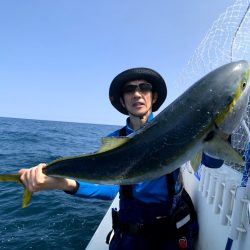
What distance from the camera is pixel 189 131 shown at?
91.5 inches

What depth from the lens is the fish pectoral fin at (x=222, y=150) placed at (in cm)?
227

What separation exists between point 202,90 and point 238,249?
6.25ft

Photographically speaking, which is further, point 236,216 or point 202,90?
point 236,216

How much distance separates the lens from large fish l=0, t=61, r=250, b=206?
2.29m

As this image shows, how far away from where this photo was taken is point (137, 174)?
2.53m

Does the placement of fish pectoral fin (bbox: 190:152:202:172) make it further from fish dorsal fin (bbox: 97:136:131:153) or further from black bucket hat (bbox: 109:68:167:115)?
black bucket hat (bbox: 109:68:167:115)

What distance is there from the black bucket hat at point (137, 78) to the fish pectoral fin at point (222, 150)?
2.23 metres

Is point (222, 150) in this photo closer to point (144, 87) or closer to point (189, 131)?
point (189, 131)

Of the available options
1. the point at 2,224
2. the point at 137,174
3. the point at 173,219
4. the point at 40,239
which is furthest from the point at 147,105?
the point at 2,224

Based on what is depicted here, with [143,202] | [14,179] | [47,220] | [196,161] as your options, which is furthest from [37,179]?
[47,220]

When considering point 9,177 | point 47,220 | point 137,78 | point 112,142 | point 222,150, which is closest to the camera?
point 222,150

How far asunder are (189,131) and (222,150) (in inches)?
11.2

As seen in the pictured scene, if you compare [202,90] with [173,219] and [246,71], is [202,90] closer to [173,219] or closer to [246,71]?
[246,71]

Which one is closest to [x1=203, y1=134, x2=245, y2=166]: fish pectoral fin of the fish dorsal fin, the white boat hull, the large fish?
the large fish
